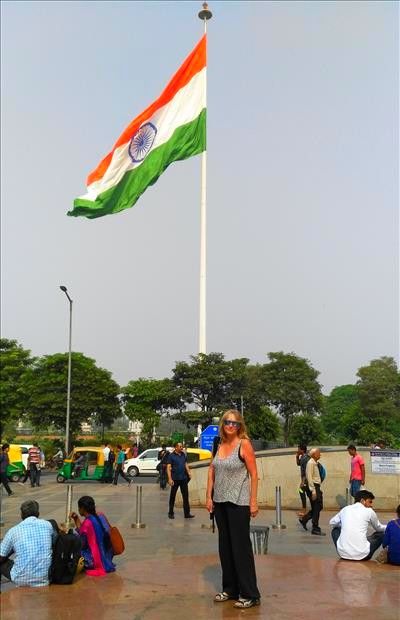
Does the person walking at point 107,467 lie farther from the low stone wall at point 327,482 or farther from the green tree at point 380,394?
the green tree at point 380,394

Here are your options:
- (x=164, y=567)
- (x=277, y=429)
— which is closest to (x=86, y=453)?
(x=164, y=567)

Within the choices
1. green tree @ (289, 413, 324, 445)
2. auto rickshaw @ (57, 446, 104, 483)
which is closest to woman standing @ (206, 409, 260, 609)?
auto rickshaw @ (57, 446, 104, 483)

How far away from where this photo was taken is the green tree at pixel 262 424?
180 ft

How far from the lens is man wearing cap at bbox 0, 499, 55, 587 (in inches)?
248

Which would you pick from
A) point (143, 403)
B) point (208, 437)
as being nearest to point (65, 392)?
point (143, 403)

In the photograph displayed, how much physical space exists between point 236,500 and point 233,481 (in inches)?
6.0

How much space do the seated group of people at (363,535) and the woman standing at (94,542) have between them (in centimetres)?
285

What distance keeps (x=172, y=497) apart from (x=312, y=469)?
12.9 feet

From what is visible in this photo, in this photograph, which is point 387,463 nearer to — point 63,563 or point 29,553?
point 63,563

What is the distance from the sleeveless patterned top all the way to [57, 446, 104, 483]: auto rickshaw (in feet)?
79.2

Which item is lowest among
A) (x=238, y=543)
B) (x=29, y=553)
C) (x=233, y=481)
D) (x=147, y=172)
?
(x=29, y=553)

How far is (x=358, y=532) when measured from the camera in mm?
7766

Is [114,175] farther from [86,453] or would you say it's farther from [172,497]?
[86,453]

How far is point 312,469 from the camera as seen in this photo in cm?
1208
